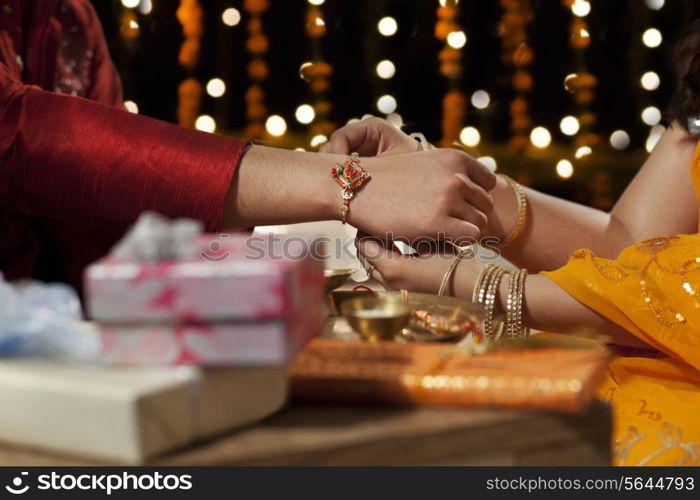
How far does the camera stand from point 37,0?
1319mm

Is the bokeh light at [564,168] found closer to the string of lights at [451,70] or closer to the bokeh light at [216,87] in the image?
the string of lights at [451,70]

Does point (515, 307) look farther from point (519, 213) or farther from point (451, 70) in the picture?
point (451, 70)

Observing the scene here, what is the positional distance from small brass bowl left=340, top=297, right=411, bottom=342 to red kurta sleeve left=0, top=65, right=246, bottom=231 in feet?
1.29

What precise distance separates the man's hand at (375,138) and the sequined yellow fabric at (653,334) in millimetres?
348

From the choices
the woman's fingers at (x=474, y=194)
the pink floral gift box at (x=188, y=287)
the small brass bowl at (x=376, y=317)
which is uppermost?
the pink floral gift box at (x=188, y=287)

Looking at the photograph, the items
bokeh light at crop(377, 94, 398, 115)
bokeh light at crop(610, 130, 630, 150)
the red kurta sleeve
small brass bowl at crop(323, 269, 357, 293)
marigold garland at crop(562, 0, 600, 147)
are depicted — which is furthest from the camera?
bokeh light at crop(610, 130, 630, 150)

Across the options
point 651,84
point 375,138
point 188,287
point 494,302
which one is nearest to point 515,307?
point 494,302

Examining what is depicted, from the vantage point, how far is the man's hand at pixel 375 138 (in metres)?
1.24

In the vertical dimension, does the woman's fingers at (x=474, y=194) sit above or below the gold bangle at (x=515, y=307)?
above

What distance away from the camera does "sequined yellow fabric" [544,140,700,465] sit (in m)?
0.92

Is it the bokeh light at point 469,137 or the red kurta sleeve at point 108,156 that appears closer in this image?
the red kurta sleeve at point 108,156

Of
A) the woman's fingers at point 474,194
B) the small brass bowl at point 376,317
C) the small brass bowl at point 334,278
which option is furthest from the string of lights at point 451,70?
the small brass bowl at point 376,317

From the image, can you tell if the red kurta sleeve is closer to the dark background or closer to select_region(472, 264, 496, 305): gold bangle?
select_region(472, 264, 496, 305): gold bangle

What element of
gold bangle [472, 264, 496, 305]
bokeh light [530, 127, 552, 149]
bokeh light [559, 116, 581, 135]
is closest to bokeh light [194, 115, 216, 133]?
bokeh light [530, 127, 552, 149]
